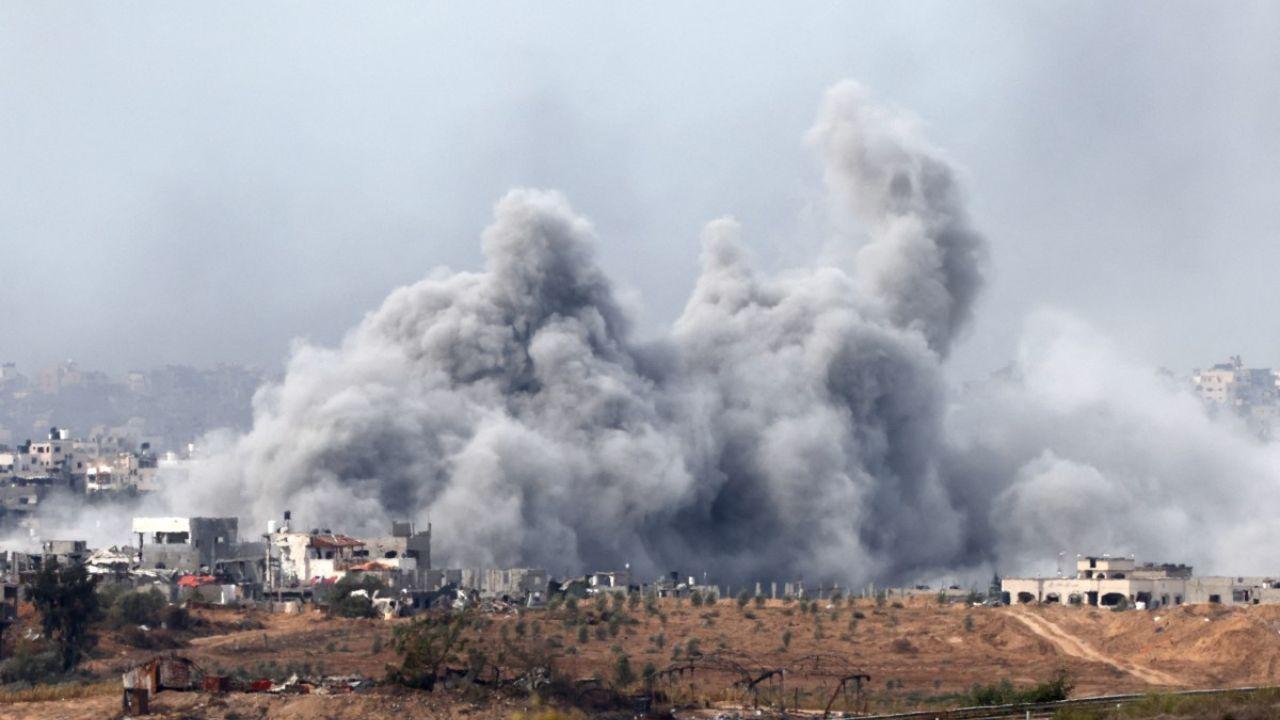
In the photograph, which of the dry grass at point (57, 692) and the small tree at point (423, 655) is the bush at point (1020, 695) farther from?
the dry grass at point (57, 692)

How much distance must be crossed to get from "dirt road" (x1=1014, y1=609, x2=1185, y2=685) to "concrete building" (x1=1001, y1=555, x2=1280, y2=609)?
30.3ft

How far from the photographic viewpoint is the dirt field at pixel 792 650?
1885 inches

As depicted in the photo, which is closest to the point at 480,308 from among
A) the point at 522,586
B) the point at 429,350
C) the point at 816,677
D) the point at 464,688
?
the point at 429,350

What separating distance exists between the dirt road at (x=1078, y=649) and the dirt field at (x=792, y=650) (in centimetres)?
8

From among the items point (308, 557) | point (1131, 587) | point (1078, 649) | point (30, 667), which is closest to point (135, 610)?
point (30, 667)

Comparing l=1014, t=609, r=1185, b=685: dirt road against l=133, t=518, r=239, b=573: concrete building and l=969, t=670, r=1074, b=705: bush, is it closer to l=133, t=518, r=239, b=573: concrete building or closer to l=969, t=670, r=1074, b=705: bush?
l=969, t=670, r=1074, b=705: bush

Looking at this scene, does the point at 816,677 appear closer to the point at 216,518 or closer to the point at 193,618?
the point at 193,618

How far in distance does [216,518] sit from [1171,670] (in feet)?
133

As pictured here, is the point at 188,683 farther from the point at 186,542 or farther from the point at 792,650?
the point at 186,542

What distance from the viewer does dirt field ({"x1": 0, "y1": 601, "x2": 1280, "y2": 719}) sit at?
157 ft

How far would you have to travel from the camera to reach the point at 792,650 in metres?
61.3

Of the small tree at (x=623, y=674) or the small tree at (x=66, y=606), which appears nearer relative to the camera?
the small tree at (x=623, y=674)

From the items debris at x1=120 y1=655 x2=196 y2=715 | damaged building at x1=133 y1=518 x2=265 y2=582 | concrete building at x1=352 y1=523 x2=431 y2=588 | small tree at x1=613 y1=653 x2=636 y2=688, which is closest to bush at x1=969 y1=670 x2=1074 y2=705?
small tree at x1=613 y1=653 x2=636 y2=688

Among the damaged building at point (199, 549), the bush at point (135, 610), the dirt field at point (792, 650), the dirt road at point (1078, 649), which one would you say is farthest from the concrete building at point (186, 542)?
the dirt road at point (1078, 649)
